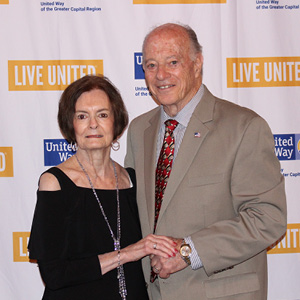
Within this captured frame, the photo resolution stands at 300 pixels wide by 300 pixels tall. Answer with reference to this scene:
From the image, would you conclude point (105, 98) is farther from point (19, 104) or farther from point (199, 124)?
point (19, 104)

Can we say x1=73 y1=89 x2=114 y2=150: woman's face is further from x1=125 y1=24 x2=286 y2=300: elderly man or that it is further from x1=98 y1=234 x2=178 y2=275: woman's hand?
x1=98 y1=234 x2=178 y2=275: woman's hand

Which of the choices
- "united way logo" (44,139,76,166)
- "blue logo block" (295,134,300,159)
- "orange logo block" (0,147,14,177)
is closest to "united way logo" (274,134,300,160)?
"blue logo block" (295,134,300,159)

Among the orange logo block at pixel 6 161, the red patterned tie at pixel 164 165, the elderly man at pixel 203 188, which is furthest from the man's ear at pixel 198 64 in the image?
the orange logo block at pixel 6 161

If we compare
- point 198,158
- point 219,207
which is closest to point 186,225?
point 219,207

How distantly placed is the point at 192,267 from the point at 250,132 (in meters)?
0.72

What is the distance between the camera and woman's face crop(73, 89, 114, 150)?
2.53 metres

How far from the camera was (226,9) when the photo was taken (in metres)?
3.56

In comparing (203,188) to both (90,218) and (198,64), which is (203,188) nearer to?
(90,218)

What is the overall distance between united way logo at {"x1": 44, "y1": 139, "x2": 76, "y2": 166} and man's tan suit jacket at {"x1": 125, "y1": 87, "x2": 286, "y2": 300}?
1239 millimetres

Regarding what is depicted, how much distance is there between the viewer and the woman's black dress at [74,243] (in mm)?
2340

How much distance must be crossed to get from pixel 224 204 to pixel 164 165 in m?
0.38

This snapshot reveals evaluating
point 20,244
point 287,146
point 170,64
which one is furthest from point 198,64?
point 20,244

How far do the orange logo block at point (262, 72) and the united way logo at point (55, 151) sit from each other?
1327 millimetres

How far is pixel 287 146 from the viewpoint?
3.64 m
